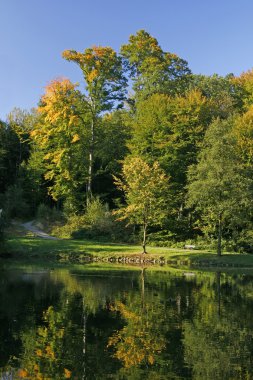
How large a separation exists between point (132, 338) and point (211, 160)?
28.3m

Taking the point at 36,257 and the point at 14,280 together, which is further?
the point at 36,257

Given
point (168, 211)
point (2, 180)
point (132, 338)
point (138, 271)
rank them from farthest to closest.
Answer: point (2, 180)
point (168, 211)
point (138, 271)
point (132, 338)

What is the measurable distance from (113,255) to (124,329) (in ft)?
80.8

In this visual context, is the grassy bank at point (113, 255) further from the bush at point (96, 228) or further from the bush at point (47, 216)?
the bush at point (47, 216)

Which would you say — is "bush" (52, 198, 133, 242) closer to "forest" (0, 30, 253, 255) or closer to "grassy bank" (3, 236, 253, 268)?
"forest" (0, 30, 253, 255)

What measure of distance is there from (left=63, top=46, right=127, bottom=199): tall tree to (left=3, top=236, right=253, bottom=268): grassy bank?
13947 mm

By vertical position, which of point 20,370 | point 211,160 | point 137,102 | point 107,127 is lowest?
point 20,370

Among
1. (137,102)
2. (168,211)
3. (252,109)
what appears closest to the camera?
(168,211)

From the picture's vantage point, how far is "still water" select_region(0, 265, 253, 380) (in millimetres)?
10719

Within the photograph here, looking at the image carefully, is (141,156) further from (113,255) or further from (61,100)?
(113,255)

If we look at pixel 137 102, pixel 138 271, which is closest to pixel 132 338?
pixel 138 271

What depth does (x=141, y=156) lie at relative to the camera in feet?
171

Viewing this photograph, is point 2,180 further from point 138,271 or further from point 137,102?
point 138,271

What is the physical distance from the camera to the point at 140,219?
42.6 metres
